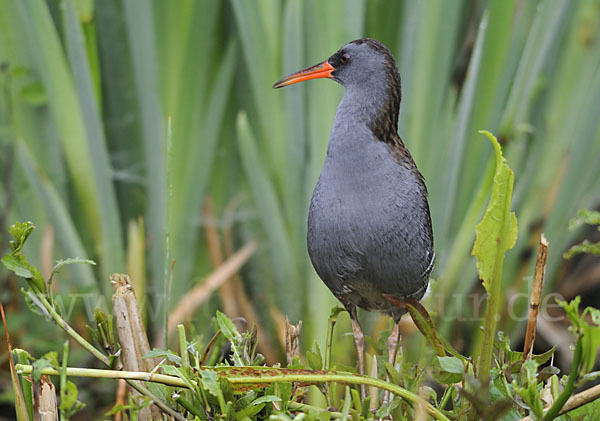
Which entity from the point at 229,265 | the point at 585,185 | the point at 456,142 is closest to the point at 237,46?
the point at 229,265

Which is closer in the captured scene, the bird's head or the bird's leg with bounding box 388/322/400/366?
the bird's head

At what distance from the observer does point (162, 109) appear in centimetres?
178

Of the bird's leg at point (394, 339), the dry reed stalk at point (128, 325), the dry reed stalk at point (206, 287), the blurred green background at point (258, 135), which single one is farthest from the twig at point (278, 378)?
the dry reed stalk at point (206, 287)

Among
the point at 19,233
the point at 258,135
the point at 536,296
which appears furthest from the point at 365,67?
the point at 258,135

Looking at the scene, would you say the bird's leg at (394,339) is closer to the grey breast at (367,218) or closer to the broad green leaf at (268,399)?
the grey breast at (367,218)

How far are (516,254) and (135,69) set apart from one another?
1096 millimetres

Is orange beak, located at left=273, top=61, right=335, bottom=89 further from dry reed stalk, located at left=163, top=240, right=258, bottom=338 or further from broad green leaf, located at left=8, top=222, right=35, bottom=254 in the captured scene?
dry reed stalk, located at left=163, top=240, right=258, bottom=338

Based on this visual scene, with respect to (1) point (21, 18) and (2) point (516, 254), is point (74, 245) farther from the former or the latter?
(2) point (516, 254)

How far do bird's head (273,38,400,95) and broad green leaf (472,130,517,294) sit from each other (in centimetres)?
22

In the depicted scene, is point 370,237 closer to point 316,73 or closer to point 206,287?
point 316,73

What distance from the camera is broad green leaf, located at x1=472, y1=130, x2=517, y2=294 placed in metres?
0.68

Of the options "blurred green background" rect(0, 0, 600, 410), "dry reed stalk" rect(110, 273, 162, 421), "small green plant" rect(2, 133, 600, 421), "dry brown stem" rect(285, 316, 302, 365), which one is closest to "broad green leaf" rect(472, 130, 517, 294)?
"small green plant" rect(2, 133, 600, 421)

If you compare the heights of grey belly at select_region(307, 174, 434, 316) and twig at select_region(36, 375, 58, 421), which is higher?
grey belly at select_region(307, 174, 434, 316)

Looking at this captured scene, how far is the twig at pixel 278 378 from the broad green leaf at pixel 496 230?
143 millimetres
